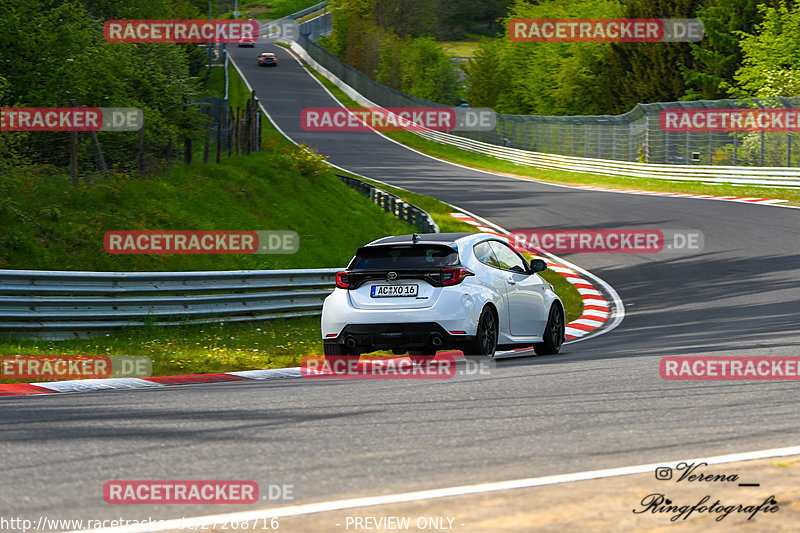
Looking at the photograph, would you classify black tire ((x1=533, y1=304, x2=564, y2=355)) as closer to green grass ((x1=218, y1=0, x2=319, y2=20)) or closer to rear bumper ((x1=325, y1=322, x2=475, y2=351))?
rear bumper ((x1=325, y1=322, x2=475, y2=351))

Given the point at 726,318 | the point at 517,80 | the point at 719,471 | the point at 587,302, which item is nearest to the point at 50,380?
the point at 719,471

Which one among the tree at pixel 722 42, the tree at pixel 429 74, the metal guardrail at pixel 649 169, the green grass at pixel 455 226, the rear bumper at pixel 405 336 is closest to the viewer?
the rear bumper at pixel 405 336

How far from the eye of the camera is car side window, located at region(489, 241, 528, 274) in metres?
12.2

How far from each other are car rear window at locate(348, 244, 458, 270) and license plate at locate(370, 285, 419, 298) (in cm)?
24

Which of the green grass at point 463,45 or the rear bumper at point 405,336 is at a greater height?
the green grass at point 463,45

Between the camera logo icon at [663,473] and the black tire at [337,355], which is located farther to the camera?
the black tire at [337,355]

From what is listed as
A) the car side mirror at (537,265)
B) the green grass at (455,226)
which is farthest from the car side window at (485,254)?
the green grass at (455,226)

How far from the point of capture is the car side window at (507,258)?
1224 centimetres

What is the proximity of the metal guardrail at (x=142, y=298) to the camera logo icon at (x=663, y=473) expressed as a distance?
9.96 m

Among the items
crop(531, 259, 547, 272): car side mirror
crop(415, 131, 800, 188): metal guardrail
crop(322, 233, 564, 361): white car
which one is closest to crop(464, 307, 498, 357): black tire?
crop(322, 233, 564, 361): white car

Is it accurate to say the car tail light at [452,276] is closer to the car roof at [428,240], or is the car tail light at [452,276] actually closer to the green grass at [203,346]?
the car roof at [428,240]

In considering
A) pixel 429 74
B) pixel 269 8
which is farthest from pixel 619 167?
pixel 269 8

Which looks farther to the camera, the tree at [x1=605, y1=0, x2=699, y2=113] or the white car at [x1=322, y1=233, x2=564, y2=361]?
the tree at [x1=605, y1=0, x2=699, y2=113]

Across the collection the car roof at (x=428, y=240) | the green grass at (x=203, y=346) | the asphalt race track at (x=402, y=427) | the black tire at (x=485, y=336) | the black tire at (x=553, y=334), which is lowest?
the green grass at (x=203, y=346)
